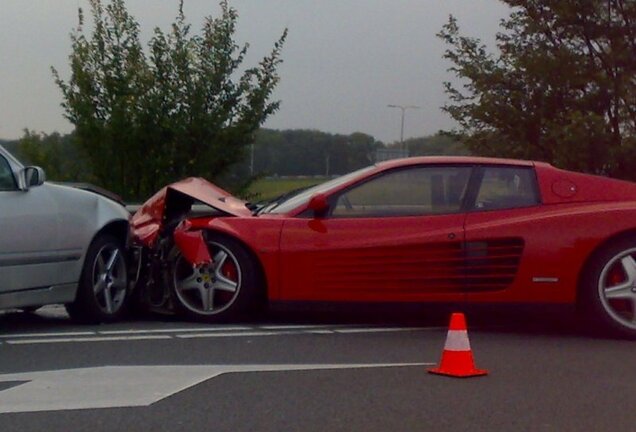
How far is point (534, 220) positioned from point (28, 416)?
4.37 m

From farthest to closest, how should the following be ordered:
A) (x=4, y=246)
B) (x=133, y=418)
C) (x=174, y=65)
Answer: (x=174, y=65) < (x=4, y=246) < (x=133, y=418)

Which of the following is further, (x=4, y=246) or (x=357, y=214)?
→ (x=357, y=214)

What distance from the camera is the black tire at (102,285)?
9.81 metres

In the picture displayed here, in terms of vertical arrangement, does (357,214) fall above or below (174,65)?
below

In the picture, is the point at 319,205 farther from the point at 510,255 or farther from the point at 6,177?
the point at 6,177

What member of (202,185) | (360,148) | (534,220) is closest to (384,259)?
(534,220)

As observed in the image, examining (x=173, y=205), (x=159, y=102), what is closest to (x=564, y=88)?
(x=159, y=102)

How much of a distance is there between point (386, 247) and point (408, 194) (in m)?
0.50

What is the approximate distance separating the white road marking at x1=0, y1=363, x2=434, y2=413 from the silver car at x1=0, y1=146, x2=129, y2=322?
180 cm

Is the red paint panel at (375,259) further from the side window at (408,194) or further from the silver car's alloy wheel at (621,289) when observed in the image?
the silver car's alloy wheel at (621,289)

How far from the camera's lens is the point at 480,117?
23.8m

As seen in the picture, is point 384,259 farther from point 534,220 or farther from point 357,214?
point 534,220

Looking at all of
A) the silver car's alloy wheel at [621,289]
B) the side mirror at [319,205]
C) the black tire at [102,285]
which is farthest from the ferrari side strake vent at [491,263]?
the black tire at [102,285]

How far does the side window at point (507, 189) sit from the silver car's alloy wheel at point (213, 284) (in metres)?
1.88
